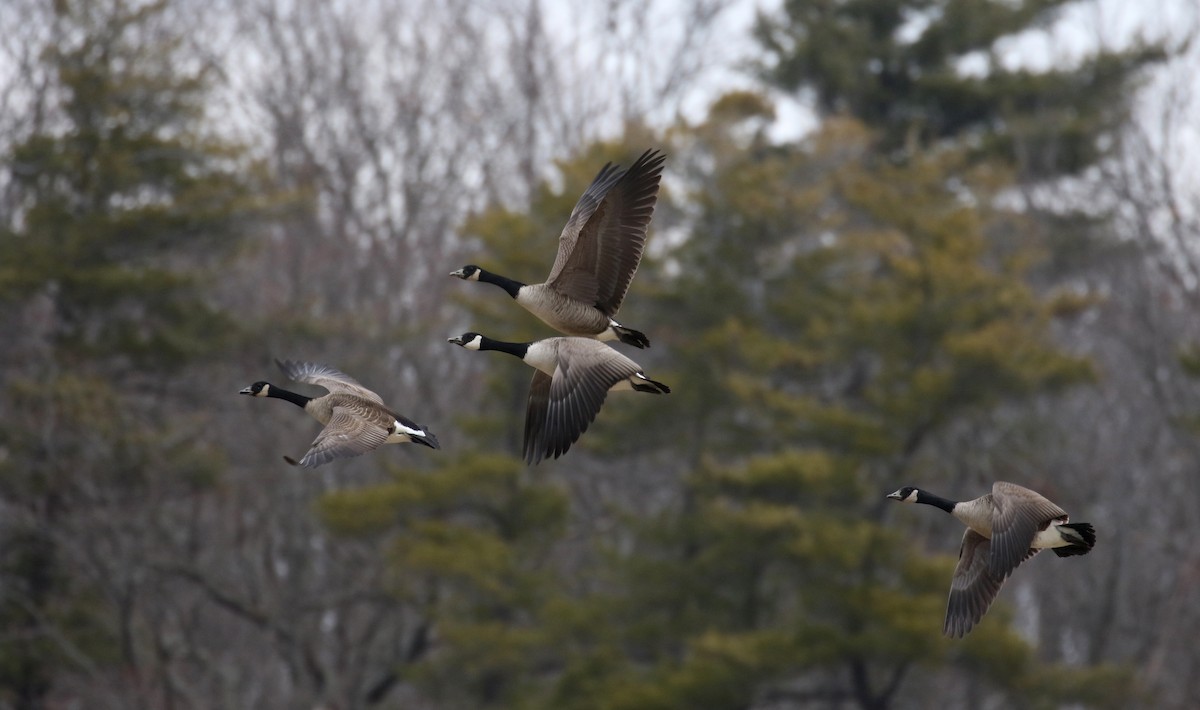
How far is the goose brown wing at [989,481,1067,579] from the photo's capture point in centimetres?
771

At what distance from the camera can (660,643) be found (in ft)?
66.8

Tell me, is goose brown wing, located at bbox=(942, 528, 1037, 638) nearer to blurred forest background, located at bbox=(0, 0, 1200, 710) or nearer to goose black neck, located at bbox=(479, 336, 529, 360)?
goose black neck, located at bbox=(479, 336, 529, 360)

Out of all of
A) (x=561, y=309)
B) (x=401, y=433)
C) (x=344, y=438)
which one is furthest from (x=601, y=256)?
(x=344, y=438)

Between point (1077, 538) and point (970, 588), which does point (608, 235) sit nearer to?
point (970, 588)

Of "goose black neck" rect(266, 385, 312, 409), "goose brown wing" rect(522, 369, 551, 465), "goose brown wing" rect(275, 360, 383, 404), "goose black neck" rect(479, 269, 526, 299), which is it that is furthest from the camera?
"goose brown wing" rect(275, 360, 383, 404)

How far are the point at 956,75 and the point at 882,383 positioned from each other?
899 cm

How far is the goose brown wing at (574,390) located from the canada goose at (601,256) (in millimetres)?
507

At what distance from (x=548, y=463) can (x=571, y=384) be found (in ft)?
45.8

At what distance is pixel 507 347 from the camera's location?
28.3 feet

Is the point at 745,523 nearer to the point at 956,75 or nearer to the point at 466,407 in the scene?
the point at 466,407

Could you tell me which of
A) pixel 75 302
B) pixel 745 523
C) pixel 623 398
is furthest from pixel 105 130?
pixel 745 523

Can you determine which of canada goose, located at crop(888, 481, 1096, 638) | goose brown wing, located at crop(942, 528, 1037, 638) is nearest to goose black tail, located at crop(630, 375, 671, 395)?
canada goose, located at crop(888, 481, 1096, 638)

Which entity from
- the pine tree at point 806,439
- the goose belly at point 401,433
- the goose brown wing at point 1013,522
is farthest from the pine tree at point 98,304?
the goose brown wing at point 1013,522

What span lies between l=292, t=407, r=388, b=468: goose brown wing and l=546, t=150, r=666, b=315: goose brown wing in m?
1.22
